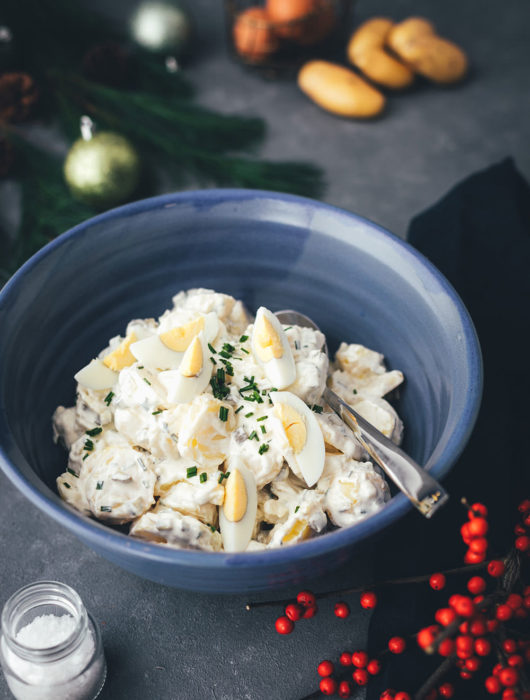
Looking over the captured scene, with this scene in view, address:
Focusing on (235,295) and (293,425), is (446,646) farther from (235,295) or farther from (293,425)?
(235,295)

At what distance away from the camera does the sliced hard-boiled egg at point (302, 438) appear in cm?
151

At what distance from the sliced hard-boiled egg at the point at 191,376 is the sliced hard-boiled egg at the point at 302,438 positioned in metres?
0.17

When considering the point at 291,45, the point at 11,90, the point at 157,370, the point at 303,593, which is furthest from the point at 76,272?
the point at 291,45

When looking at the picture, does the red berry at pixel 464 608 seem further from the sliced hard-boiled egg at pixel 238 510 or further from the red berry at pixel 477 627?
the sliced hard-boiled egg at pixel 238 510

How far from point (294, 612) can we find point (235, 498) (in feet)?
0.89

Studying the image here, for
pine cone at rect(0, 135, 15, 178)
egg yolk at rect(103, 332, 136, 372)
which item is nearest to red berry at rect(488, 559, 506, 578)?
egg yolk at rect(103, 332, 136, 372)

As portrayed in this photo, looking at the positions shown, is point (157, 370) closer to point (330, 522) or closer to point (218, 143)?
point (330, 522)

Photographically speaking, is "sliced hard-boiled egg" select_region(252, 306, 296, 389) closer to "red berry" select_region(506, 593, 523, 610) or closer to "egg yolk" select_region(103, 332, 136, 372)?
"egg yolk" select_region(103, 332, 136, 372)

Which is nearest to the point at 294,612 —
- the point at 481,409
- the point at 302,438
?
the point at 302,438

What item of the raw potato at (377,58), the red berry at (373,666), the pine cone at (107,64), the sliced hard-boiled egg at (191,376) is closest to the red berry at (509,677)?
the red berry at (373,666)

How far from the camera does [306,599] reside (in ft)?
4.91

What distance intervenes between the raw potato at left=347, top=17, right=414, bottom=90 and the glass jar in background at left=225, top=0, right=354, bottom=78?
0.49 ft

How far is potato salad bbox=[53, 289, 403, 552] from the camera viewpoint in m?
1.48

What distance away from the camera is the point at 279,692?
152 cm
